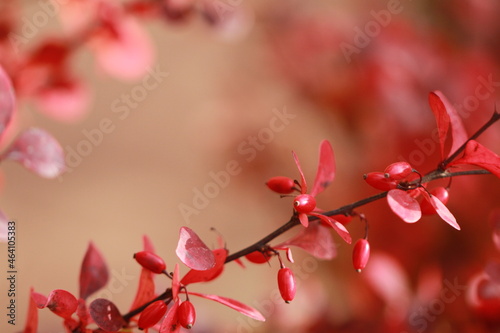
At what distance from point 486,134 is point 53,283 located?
2.30 feet

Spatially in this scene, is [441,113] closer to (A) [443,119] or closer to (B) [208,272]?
(A) [443,119]

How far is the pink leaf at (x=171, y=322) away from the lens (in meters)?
0.26

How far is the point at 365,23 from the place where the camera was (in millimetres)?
980

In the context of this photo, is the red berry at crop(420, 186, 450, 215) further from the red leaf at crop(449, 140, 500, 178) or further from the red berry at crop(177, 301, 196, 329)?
the red berry at crop(177, 301, 196, 329)

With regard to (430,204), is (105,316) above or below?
below

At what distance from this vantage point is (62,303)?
276 mm

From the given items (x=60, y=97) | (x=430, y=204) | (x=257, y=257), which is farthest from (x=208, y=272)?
(x=60, y=97)

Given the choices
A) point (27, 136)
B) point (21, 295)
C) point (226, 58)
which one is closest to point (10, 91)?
point (27, 136)
